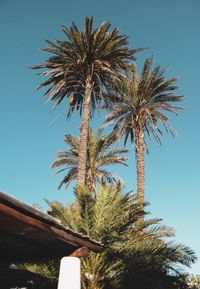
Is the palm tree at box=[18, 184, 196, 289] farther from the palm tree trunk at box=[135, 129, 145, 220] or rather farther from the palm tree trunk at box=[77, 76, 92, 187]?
the palm tree trunk at box=[135, 129, 145, 220]

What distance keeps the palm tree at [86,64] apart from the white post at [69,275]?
35.4 feet

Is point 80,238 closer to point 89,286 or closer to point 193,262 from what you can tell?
point 89,286

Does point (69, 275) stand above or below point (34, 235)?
below

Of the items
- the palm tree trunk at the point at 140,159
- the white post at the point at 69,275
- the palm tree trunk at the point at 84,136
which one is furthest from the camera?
the palm tree trunk at the point at 140,159

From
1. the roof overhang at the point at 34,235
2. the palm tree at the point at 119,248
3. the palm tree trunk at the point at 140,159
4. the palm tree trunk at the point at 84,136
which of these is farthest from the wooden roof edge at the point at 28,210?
the palm tree trunk at the point at 140,159

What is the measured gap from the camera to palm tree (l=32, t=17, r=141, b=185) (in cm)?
1612

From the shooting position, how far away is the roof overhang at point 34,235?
4.23m

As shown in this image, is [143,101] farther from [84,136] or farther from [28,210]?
[28,210]

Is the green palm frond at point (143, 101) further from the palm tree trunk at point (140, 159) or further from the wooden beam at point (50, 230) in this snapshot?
the wooden beam at point (50, 230)

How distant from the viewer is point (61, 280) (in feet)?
15.2

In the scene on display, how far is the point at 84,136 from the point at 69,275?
34.6ft

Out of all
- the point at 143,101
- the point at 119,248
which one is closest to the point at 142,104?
the point at 143,101

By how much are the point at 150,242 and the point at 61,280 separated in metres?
6.21

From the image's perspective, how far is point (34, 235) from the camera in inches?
197
